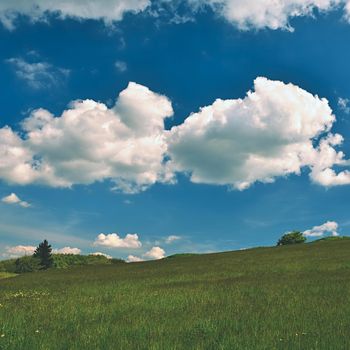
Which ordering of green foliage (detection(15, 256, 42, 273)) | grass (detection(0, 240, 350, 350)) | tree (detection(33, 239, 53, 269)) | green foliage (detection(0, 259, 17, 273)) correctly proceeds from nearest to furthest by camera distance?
grass (detection(0, 240, 350, 350)) < green foliage (detection(15, 256, 42, 273)) < green foliage (detection(0, 259, 17, 273)) < tree (detection(33, 239, 53, 269))

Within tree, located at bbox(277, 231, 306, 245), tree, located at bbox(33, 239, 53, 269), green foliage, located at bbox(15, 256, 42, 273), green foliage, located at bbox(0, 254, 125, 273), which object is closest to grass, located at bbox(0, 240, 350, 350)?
tree, located at bbox(277, 231, 306, 245)

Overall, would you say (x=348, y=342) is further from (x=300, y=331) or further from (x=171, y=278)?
(x=171, y=278)

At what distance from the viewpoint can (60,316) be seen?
1609cm

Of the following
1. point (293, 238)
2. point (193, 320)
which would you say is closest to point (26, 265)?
point (293, 238)

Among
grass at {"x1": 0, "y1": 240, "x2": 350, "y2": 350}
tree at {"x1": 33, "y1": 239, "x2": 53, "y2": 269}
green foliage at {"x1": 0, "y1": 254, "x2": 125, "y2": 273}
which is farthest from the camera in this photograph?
tree at {"x1": 33, "y1": 239, "x2": 53, "y2": 269}

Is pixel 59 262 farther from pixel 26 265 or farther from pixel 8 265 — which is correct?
pixel 26 265

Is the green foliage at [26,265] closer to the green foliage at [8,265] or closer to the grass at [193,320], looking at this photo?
the green foliage at [8,265]

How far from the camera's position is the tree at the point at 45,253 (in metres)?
149

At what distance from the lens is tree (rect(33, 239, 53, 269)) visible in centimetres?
14854

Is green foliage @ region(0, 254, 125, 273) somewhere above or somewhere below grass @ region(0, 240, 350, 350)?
above

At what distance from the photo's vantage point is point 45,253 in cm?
15038

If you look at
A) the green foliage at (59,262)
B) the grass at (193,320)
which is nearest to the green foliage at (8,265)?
the green foliage at (59,262)

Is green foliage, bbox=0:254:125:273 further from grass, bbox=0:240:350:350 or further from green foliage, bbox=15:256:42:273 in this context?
grass, bbox=0:240:350:350

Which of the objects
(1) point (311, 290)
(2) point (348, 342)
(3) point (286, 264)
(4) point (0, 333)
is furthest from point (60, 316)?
(3) point (286, 264)
